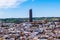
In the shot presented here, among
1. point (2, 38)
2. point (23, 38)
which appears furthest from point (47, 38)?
point (2, 38)

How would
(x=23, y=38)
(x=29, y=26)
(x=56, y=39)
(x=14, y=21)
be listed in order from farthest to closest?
(x=14, y=21) < (x=29, y=26) < (x=23, y=38) < (x=56, y=39)

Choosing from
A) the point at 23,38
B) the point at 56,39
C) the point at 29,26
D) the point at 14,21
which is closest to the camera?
the point at 56,39

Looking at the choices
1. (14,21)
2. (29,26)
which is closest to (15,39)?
(29,26)

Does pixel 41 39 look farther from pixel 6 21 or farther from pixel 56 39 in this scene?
pixel 6 21

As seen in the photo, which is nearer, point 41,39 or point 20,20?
point 41,39

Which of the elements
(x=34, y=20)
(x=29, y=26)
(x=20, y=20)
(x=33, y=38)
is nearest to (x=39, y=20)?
(x=34, y=20)

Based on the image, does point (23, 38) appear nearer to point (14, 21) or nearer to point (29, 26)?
point (29, 26)

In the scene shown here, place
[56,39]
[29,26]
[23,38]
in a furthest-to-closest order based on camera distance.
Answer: [29,26] < [23,38] < [56,39]

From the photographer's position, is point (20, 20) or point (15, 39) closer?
point (15, 39)
